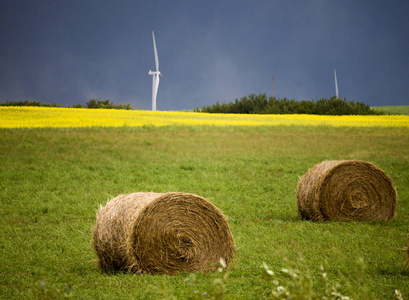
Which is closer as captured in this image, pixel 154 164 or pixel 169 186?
pixel 169 186

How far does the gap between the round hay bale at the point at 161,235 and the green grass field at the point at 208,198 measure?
276 millimetres

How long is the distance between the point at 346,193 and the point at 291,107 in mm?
44733

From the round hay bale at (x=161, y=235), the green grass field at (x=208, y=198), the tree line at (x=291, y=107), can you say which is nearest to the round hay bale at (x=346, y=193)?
the green grass field at (x=208, y=198)

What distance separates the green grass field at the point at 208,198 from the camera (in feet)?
22.0

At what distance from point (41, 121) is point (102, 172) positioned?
13423 mm

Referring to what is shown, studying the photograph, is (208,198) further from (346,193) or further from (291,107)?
(291,107)

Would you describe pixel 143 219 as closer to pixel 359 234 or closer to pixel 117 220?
pixel 117 220

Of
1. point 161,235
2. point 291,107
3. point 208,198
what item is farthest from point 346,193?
point 291,107

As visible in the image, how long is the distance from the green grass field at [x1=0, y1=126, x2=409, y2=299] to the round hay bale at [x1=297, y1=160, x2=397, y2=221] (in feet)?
1.21

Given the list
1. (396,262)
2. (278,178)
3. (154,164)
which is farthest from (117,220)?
(154,164)

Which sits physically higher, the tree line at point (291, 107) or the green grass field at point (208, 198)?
the tree line at point (291, 107)

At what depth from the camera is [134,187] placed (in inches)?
672

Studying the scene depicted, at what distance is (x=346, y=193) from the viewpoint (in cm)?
1166

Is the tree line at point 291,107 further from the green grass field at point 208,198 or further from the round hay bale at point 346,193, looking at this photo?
the round hay bale at point 346,193
